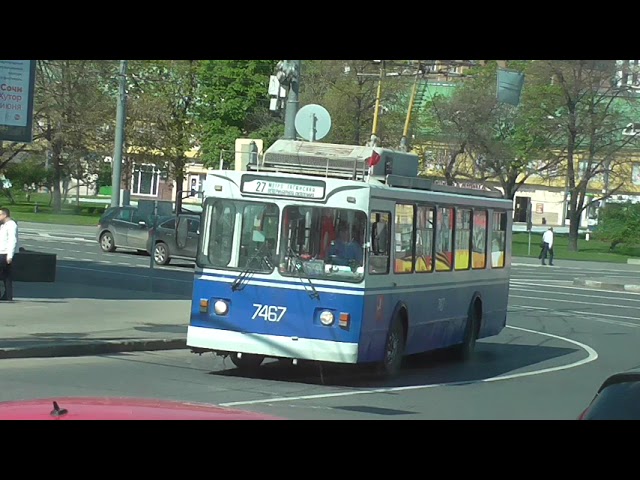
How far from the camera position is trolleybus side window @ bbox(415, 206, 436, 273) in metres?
15.9

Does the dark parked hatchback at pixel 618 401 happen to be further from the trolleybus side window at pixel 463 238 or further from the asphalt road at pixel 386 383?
the trolleybus side window at pixel 463 238

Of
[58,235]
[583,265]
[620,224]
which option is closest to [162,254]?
[58,235]

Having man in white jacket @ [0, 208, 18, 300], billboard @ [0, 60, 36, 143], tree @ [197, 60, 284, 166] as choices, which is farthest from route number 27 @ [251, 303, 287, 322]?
tree @ [197, 60, 284, 166]

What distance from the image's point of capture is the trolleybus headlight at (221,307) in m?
14.3

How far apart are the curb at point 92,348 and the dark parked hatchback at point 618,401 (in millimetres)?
10045

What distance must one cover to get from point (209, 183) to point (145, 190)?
75170 millimetres

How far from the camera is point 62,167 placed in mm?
65500

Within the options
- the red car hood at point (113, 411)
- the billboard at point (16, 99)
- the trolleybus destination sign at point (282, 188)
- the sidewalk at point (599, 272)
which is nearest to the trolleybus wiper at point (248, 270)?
the trolleybus destination sign at point (282, 188)

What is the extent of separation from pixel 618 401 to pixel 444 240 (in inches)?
444

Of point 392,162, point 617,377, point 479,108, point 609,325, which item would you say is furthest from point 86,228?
point 617,377

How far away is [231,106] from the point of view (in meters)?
62.9

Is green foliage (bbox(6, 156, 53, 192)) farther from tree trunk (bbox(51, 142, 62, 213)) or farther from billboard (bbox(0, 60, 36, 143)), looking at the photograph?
billboard (bbox(0, 60, 36, 143))

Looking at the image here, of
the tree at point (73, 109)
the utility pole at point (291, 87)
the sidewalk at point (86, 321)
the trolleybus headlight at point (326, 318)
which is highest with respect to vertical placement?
the tree at point (73, 109)

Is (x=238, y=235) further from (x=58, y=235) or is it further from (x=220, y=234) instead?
(x=58, y=235)
